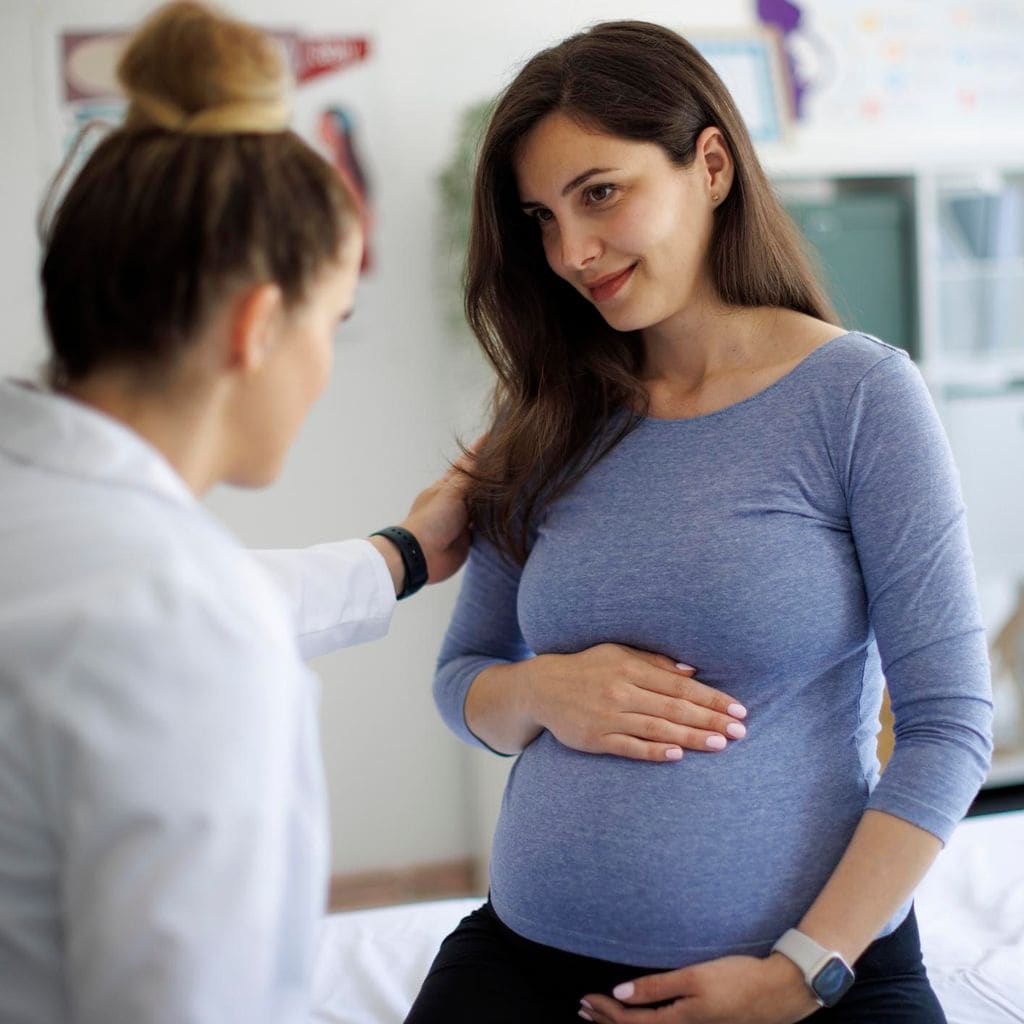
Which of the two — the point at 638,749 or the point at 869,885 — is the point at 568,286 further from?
the point at 869,885

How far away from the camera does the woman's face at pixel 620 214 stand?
1.25 metres

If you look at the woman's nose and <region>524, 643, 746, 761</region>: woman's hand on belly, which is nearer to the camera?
<region>524, 643, 746, 761</region>: woman's hand on belly

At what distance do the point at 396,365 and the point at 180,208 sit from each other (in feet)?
7.27

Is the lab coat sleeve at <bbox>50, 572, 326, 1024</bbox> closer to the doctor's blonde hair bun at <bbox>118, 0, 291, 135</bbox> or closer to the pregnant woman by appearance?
the doctor's blonde hair bun at <bbox>118, 0, 291, 135</bbox>

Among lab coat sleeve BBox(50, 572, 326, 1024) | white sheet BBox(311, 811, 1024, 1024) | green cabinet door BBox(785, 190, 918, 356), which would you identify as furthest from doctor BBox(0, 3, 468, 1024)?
green cabinet door BBox(785, 190, 918, 356)

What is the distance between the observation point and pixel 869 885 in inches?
41.7

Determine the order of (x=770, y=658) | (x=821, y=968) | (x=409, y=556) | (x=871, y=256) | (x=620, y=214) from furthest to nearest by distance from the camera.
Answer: (x=871, y=256), (x=409, y=556), (x=620, y=214), (x=770, y=658), (x=821, y=968)

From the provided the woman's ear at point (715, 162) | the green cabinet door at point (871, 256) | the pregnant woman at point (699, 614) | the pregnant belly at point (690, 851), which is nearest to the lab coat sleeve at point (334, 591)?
the pregnant woman at point (699, 614)

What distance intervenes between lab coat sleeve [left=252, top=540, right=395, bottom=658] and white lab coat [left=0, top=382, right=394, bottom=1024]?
55cm

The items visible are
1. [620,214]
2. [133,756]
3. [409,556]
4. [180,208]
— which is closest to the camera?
[133,756]

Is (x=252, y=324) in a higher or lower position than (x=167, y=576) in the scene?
higher

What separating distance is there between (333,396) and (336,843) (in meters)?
1.17

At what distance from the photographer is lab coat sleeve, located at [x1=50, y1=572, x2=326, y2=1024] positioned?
2.20 ft

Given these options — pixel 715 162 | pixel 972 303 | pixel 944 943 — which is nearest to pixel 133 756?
pixel 715 162
